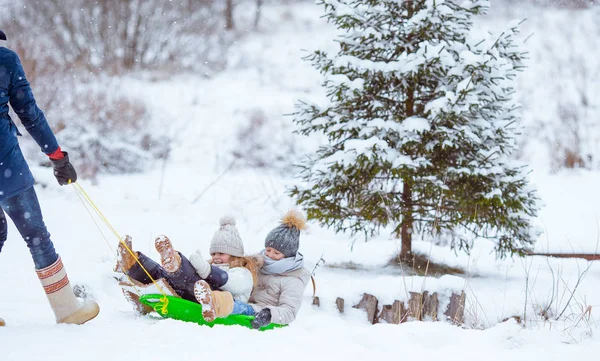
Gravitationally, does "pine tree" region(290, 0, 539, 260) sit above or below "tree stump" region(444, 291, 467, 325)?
above

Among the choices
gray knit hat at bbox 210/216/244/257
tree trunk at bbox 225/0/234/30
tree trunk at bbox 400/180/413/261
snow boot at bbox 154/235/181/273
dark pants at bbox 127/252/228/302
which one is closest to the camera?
snow boot at bbox 154/235/181/273

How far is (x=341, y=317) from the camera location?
16.2 feet

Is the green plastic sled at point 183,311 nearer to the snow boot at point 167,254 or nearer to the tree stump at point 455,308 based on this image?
the snow boot at point 167,254

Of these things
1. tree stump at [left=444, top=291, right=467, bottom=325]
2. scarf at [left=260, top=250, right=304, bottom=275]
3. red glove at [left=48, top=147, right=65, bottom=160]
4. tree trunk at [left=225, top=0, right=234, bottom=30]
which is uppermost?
tree trunk at [left=225, top=0, right=234, bottom=30]

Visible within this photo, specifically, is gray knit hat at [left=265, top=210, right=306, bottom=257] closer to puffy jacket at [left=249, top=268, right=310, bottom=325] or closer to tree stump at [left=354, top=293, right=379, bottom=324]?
puffy jacket at [left=249, top=268, right=310, bottom=325]

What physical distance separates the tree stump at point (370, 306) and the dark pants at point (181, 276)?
1.85 m

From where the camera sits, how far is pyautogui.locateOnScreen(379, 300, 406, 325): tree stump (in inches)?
183

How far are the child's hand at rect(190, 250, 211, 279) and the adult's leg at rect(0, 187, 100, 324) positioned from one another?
63cm

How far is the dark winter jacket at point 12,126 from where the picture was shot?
9.73ft

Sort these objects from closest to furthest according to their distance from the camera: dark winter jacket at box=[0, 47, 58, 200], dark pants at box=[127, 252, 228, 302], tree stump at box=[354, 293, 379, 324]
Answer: dark winter jacket at box=[0, 47, 58, 200] → dark pants at box=[127, 252, 228, 302] → tree stump at box=[354, 293, 379, 324]

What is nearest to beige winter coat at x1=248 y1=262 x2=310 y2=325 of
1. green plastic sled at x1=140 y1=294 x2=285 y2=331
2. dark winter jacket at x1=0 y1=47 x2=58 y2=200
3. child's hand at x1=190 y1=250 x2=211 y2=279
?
green plastic sled at x1=140 y1=294 x2=285 y2=331

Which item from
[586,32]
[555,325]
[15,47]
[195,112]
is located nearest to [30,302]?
[555,325]

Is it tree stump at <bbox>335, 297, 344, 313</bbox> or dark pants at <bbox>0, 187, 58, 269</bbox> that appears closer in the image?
dark pants at <bbox>0, 187, 58, 269</bbox>

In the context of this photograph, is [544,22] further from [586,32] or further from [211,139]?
[211,139]
